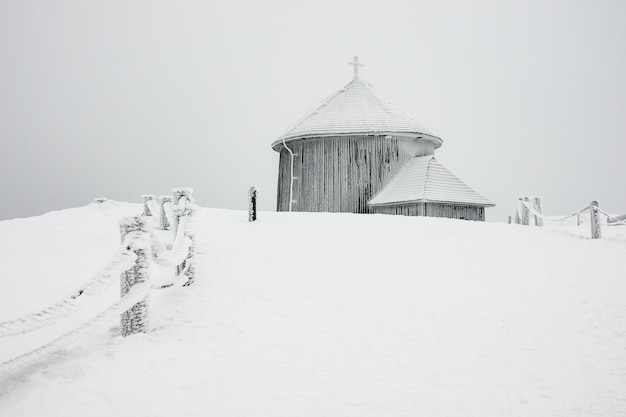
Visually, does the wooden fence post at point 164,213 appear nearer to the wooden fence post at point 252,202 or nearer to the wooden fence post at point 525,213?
the wooden fence post at point 252,202

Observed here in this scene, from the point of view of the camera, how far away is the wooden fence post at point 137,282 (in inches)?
237

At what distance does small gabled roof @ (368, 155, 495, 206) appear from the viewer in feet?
68.3

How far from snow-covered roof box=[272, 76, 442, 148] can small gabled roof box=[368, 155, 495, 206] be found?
2107 mm

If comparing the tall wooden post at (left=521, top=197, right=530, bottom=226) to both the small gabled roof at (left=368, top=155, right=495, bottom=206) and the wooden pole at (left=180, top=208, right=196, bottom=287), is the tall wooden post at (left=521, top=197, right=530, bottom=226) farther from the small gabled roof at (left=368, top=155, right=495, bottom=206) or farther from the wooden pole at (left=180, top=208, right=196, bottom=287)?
the wooden pole at (left=180, top=208, right=196, bottom=287)

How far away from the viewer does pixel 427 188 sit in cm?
2089

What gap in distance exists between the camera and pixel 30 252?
1079 cm

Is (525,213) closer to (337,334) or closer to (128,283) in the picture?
(337,334)

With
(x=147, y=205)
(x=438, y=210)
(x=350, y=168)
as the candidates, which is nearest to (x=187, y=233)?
(x=147, y=205)

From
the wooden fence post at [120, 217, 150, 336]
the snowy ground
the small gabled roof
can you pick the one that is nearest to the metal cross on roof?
the small gabled roof

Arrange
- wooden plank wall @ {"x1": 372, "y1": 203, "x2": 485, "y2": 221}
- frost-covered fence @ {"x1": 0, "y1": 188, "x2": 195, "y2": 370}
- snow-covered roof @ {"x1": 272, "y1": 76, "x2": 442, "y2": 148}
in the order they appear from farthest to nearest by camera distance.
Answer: snow-covered roof @ {"x1": 272, "y1": 76, "x2": 442, "y2": 148}
wooden plank wall @ {"x1": 372, "y1": 203, "x2": 485, "y2": 221}
frost-covered fence @ {"x1": 0, "y1": 188, "x2": 195, "y2": 370}

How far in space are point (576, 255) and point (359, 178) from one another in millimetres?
11758

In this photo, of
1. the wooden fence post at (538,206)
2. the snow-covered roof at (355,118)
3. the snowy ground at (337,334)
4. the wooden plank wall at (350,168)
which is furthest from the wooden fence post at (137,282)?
the snow-covered roof at (355,118)

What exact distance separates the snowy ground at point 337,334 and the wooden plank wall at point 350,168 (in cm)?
1077

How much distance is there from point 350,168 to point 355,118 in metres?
Result: 2.43
